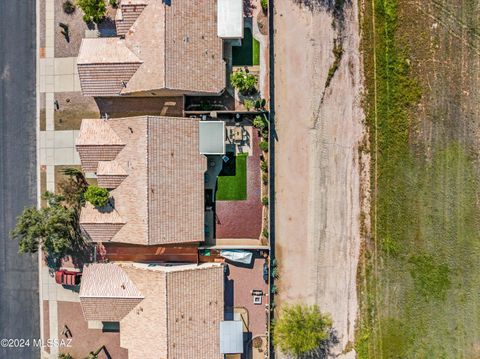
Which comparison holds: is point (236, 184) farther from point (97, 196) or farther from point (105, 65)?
point (105, 65)

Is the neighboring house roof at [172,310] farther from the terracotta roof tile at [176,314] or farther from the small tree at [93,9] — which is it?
the small tree at [93,9]

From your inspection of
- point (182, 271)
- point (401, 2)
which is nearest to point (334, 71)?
point (401, 2)

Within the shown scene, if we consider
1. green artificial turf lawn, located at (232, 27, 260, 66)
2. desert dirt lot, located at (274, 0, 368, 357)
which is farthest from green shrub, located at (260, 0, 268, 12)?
green artificial turf lawn, located at (232, 27, 260, 66)

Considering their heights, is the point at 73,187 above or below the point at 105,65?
below

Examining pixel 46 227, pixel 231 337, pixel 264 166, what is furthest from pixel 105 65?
pixel 231 337

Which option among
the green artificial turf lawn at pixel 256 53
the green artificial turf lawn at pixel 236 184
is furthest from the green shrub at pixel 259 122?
the green artificial turf lawn at pixel 256 53

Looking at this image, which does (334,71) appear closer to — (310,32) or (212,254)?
(310,32)
